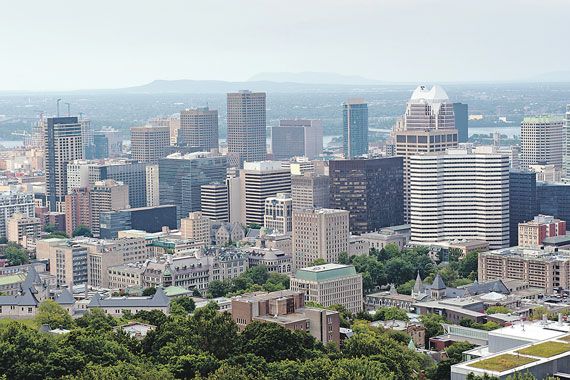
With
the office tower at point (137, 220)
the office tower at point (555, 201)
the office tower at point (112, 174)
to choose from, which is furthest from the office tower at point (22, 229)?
the office tower at point (555, 201)

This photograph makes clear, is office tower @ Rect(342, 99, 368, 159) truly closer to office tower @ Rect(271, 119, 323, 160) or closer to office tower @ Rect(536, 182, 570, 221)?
office tower @ Rect(271, 119, 323, 160)

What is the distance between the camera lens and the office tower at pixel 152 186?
108375 mm

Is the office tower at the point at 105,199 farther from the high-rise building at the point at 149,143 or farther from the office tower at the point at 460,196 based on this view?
the high-rise building at the point at 149,143

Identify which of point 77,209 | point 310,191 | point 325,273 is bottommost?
point 325,273

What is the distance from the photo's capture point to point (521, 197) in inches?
3393

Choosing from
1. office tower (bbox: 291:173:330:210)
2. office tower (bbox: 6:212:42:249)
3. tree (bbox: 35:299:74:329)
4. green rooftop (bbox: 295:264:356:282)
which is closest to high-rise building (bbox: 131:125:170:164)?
office tower (bbox: 291:173:330:210)

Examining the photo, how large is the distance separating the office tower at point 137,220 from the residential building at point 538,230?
25531 millimetres

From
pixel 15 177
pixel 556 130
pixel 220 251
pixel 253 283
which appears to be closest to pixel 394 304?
pixel 253 283

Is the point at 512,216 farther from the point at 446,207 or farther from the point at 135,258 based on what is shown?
the point at 135,258

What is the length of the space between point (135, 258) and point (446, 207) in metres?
20.3

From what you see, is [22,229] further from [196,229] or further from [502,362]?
[502,362]

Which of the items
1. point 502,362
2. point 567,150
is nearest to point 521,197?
point 567,150

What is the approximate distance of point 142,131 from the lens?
420 feet

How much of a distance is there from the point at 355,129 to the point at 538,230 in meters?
66.6
